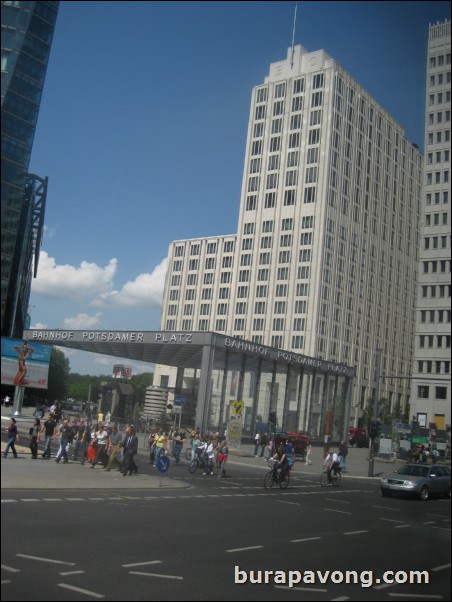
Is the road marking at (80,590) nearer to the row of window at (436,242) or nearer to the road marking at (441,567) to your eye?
the road marking at (441,567)

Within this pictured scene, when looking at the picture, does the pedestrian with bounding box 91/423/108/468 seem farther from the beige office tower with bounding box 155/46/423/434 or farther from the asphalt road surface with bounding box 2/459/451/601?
the beige office tower with bounding box 155/46/423/434

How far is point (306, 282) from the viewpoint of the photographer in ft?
339

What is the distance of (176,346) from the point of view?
2098 inches

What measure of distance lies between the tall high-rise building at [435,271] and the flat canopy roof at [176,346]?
44783 mm

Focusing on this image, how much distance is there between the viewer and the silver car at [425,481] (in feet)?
12.8

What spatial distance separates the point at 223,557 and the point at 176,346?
47.5m

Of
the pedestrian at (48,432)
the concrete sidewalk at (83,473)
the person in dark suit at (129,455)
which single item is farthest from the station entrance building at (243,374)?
the person in dark suit at (129,455)

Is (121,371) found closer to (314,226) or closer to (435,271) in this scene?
(314,226)

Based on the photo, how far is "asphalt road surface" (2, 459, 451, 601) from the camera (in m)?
3.84

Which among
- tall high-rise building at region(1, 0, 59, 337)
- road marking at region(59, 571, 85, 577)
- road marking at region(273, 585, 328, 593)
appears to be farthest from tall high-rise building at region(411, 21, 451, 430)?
tall high-rise building at region(1, 0, 59, 337)

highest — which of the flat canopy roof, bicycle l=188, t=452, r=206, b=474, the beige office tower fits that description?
the beige office tower

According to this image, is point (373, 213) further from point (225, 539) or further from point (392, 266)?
point (225, 539)

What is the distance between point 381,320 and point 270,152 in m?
34.9

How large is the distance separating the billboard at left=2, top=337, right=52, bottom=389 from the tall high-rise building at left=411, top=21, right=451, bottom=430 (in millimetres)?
4724
